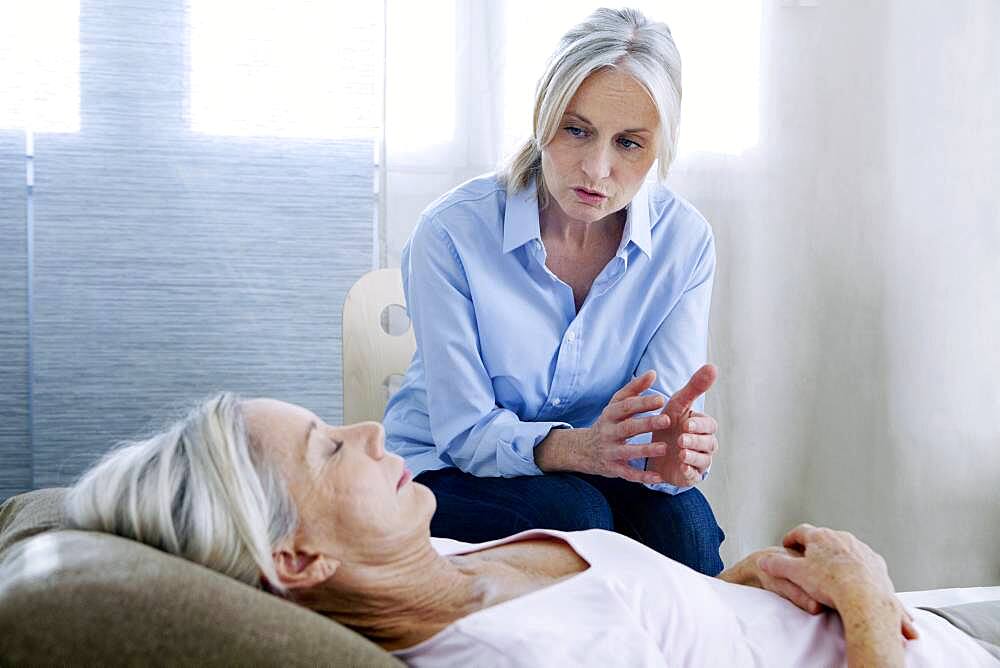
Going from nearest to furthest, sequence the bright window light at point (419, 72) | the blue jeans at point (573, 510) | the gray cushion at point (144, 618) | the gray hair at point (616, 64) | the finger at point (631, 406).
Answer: the gray cushion at point (144, 618) < the finger at point (631, 406) < the blue jeans at point (573, 510) < the gray hair at point (616, 64) < the bright window light at point (419, 72)

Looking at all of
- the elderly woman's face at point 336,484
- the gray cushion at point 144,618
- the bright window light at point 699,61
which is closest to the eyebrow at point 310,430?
the elderly woman's face at point 336,484

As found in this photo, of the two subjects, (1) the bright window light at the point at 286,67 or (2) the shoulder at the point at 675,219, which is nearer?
(2) the shoulder at the point at 675,219

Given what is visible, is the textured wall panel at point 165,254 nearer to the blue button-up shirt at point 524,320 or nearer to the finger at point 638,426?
the blue button-up shirt at point 524,320

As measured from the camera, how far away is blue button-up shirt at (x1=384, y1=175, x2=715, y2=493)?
1.72 m

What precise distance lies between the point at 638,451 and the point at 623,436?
0.03 meters

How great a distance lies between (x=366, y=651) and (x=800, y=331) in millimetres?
Result: 1902

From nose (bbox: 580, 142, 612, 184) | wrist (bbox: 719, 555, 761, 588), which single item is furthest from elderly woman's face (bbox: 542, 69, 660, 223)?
wrist (bbox: 719, 555, 761, 588)

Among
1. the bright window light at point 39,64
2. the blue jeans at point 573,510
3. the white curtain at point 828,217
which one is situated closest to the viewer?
the blue jeans at point 573,510

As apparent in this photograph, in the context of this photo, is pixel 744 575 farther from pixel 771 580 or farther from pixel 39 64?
pixel 39 64

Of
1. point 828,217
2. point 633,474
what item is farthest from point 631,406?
point 828,217

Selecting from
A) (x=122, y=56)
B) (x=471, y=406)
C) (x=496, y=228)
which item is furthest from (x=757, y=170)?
(x=122, y=56)

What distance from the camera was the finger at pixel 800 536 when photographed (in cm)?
127

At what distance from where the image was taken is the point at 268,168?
2672mm

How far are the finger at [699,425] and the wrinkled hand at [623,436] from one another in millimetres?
49
